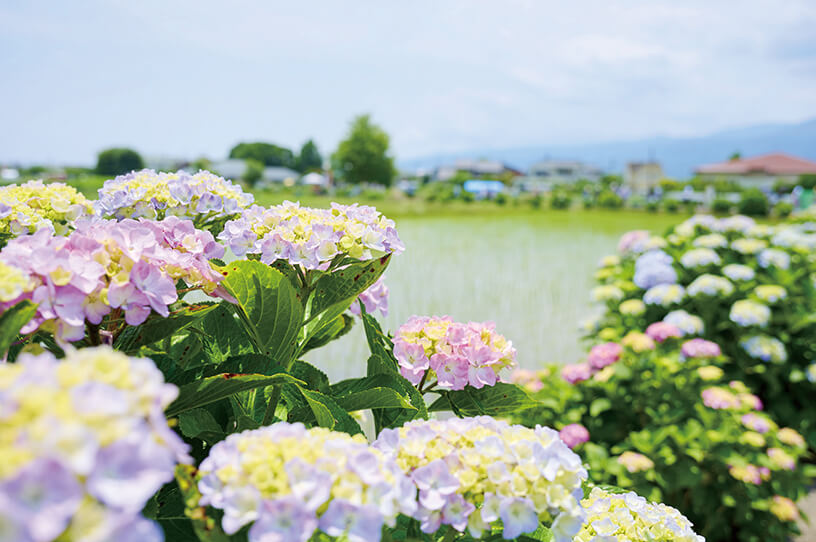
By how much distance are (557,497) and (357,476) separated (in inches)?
9.2

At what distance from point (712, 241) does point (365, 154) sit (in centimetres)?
5077

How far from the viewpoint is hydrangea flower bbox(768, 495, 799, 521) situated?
123 inches

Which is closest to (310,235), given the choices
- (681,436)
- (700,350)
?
(681,436)

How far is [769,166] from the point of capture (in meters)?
78.1

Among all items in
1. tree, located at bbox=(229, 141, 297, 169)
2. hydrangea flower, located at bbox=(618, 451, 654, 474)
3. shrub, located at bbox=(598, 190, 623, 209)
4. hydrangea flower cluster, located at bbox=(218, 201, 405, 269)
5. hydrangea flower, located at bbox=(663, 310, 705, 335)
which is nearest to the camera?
hydrangea flower cluster, located at bbox=(218, 201, 405, 269)

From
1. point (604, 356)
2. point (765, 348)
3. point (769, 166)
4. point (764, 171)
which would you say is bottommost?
point (764, 171)

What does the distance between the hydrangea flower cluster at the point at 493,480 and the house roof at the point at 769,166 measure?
87.6 metres

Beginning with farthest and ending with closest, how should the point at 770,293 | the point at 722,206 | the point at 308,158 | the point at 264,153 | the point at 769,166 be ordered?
the point at 264,153 → the point at 308,158 → the point at 769,166 → the point at 722,206 → the point at 770,293

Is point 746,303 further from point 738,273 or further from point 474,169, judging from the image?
point 474,169

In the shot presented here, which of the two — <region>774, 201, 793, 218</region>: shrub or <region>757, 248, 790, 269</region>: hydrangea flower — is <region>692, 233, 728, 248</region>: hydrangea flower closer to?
<region>757, 248, 790, 269</region>: hydrangea flower

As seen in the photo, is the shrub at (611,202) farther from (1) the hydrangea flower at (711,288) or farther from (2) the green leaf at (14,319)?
(2) the green leaf at (14,319)

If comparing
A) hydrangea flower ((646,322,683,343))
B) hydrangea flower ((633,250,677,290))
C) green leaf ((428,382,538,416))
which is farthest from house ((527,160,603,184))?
green leaf ((428,382,538,416))

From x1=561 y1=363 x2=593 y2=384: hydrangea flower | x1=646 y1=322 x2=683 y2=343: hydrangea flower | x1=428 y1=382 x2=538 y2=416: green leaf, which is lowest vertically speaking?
x1=561 y1=363 x2=593 y2=384: hydrangea flower

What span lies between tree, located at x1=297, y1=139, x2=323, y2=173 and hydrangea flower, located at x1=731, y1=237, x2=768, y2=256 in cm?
9087
